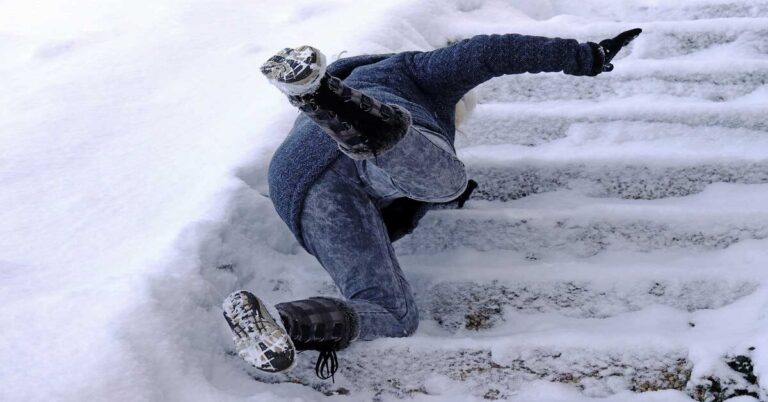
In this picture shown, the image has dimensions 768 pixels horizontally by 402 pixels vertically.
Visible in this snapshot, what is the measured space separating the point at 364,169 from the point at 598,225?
46 cm

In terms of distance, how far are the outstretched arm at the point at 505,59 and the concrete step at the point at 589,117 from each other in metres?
0.26

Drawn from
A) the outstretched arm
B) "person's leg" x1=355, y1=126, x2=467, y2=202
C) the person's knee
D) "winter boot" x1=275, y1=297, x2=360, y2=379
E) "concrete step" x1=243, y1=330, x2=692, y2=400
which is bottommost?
"concrete step" x1=243, y1=330, x2=692, y2=400

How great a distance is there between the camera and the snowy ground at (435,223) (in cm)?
102

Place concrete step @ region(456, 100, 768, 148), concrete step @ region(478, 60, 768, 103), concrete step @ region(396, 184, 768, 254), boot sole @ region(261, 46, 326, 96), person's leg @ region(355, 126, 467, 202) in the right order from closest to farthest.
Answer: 1. boot sole @ region(261, 46, 326, 96)
2. person's leg @ region(355, 126, 467, 202)
3. concrete step @ region(396, 184, 768, 254)
4. concrete step @ region(456, 100, 768, 148)
5. concrete step @ region(478, 60, 768, 103)

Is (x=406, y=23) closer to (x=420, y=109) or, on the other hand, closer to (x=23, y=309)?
(x=420, y=109)

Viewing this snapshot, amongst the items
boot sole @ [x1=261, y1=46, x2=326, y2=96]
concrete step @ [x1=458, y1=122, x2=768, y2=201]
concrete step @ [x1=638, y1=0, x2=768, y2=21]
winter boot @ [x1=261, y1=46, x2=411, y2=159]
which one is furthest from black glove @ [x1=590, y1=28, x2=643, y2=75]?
concrete step @ [x1=638, y1=0, x2=768, y2=21]

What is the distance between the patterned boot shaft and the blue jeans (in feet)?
0.28

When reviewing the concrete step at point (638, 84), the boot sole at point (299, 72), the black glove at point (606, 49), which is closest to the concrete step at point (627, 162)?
the concrete step at point (638, 84)

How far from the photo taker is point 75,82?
5.52 ft

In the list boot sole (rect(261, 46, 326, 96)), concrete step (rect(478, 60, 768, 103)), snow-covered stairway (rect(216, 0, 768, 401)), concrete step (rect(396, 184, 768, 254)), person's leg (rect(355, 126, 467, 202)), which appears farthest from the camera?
concrete step (rect(478, 60, 768, 103))

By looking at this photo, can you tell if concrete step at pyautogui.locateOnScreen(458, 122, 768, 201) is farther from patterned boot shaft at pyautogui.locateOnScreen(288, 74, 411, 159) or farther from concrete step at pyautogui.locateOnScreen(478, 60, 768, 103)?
patterned boot shaft at pyautogui.locateOnScreen(288, 74, 411, 159)

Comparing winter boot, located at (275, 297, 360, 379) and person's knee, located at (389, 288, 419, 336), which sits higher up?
Result: winter boot, located at (275, 297, 360, 379)

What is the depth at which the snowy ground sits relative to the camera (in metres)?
1.02

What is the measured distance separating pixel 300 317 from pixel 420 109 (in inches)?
14.3
